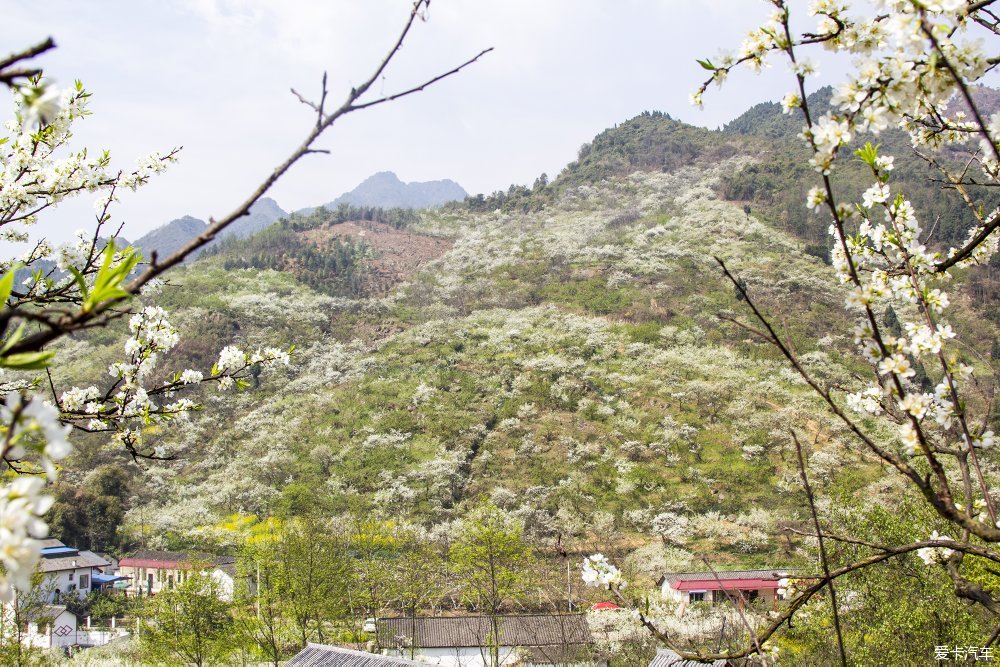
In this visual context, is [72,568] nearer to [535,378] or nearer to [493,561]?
[493,561]

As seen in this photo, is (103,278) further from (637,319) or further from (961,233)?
(961,233)

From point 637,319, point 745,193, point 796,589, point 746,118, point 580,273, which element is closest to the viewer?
point 796,589

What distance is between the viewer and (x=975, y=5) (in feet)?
5.77

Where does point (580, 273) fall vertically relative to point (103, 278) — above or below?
above

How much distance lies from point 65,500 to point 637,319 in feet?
114

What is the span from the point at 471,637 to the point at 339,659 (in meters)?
9.55

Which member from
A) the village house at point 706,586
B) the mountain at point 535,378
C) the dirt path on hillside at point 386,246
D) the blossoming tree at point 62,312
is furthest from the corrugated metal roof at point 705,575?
the dirt path on hillside at point 386,246

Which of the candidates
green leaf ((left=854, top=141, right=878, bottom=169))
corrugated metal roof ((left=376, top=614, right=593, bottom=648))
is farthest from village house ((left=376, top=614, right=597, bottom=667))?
green leaf ((left=854, top=141, right=878, bottom=169))

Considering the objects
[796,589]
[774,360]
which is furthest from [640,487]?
[796,589]

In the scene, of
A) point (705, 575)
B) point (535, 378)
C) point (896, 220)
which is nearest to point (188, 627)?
point (705, 575)

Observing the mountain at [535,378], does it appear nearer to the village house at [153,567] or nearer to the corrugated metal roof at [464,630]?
the village house at [153,567]

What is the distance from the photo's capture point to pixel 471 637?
2230cm

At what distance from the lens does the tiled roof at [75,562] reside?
1133 inches

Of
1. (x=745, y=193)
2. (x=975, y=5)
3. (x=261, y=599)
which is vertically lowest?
(x=261, y=599)
